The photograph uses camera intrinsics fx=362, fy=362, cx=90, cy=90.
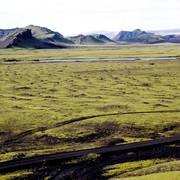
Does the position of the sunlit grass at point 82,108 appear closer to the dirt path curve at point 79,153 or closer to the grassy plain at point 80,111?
the grassy plain at point 80,111

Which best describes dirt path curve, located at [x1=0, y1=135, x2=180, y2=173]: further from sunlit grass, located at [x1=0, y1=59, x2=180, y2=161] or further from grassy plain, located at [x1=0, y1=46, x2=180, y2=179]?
sunlit grass, located at [x1=0, y1=59, x2=180, y2=161]

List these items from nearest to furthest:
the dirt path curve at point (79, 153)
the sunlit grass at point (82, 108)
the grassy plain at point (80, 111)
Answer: the dirt path curve at point (79, 153) → the grassy plain at point (80, 111) → the sunlit grass at point (82, 108)

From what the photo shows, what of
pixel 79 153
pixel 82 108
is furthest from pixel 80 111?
pixel 79 153

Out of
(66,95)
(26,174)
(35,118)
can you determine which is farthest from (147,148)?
(66,95)

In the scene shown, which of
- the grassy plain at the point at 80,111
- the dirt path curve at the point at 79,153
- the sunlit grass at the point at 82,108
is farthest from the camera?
the sunlit grass at the point at 82,108

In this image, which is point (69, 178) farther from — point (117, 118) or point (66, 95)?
point (66, 95)

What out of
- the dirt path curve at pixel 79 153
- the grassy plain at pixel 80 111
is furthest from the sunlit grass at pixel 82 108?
the dirt path curve at pixel 79 153

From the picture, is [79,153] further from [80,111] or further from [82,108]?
[82,108]
